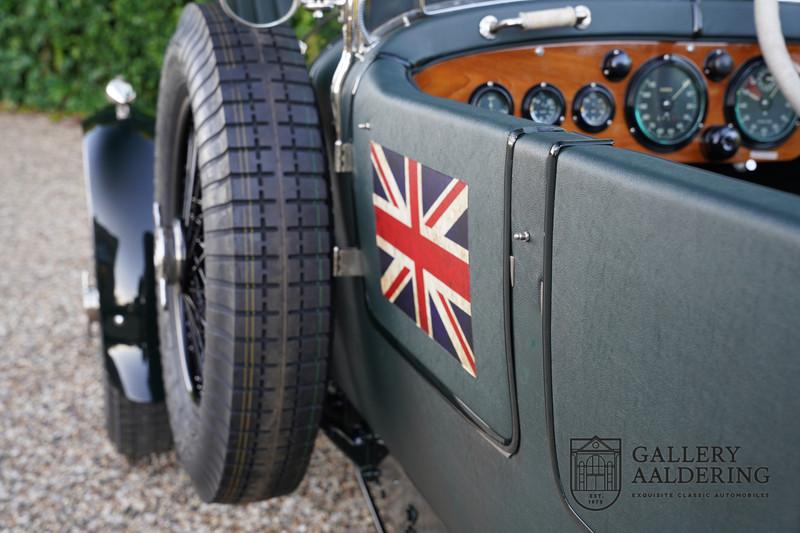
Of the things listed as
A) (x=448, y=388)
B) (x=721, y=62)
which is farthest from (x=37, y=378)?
(x=721, y=62)

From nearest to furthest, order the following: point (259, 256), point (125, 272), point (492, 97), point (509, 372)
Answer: point (509, 372) → point (259, 256) → point (492, 97) → point (125, 272)

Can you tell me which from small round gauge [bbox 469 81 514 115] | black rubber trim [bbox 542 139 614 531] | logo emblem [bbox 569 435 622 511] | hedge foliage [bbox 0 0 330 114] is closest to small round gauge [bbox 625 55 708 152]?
small round gauge [bbox 469 81 514 115]

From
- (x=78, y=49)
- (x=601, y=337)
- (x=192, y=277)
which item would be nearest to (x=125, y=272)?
(x=192, y=277)

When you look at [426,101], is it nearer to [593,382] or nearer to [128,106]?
[593,382]

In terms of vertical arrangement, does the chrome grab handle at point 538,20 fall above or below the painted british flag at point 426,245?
above

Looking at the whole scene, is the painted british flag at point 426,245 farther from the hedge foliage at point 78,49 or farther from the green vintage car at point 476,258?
the hedge foliage at point 78,49

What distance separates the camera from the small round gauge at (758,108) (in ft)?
6.83

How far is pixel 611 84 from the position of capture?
204cm

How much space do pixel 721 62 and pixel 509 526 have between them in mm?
1325

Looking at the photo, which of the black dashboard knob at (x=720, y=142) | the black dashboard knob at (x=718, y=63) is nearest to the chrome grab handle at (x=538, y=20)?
the black dashboard knob at (x=718, y=63)

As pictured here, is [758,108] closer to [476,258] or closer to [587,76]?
[587,76]

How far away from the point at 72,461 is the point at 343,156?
1.59 m

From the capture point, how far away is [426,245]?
136 centimetres

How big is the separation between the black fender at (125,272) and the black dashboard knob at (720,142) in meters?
1.64
